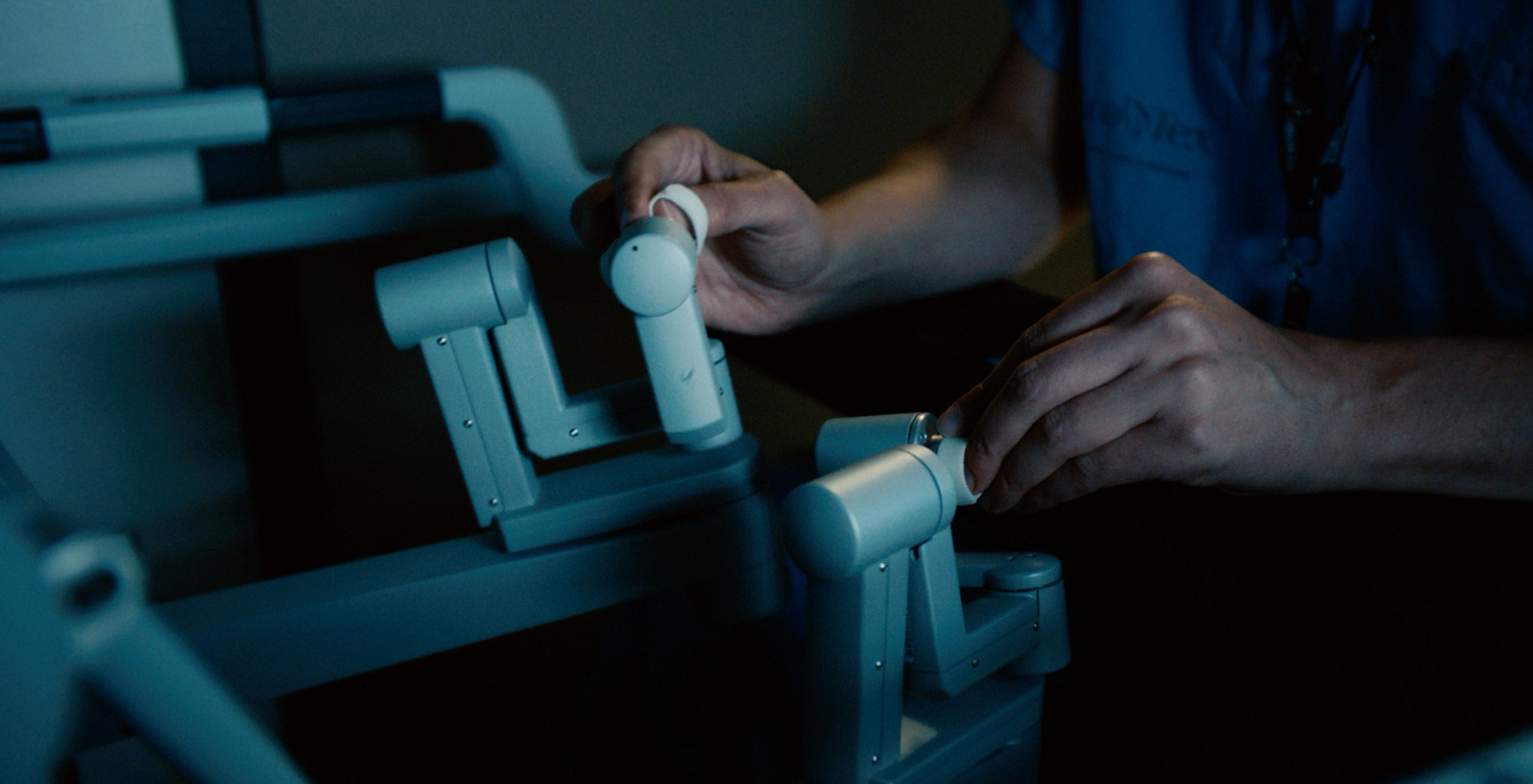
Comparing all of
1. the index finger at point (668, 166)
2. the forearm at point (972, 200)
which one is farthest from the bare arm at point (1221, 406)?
the forearm at point (972, 200)

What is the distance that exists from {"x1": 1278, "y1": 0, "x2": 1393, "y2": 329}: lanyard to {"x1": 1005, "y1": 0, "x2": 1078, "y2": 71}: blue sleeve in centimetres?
20

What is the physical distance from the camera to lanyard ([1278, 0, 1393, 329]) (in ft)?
2.40

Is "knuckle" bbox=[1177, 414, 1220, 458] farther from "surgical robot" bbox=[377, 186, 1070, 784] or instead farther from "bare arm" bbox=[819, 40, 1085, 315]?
"bare arm" bbox=[819, 40, 1085, 315]

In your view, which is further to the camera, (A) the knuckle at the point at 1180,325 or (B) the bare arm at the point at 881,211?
(B) the bare arm at the point at 881,211

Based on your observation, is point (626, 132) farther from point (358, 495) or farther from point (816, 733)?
point (816, 733)

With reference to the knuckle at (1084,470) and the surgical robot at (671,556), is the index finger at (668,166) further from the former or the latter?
the knuckle at (1084,470)

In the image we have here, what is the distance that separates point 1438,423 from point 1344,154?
11.4 inches

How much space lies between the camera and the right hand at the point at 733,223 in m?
0.67

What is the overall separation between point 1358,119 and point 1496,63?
11cm

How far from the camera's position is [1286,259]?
81 centimetres

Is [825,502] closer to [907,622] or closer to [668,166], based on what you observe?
[907,622]

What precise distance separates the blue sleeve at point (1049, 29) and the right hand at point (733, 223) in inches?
11.8

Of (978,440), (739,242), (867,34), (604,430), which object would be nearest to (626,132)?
(867,34)

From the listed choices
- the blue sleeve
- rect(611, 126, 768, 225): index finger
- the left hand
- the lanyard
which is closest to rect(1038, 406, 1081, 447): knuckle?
the left hand
